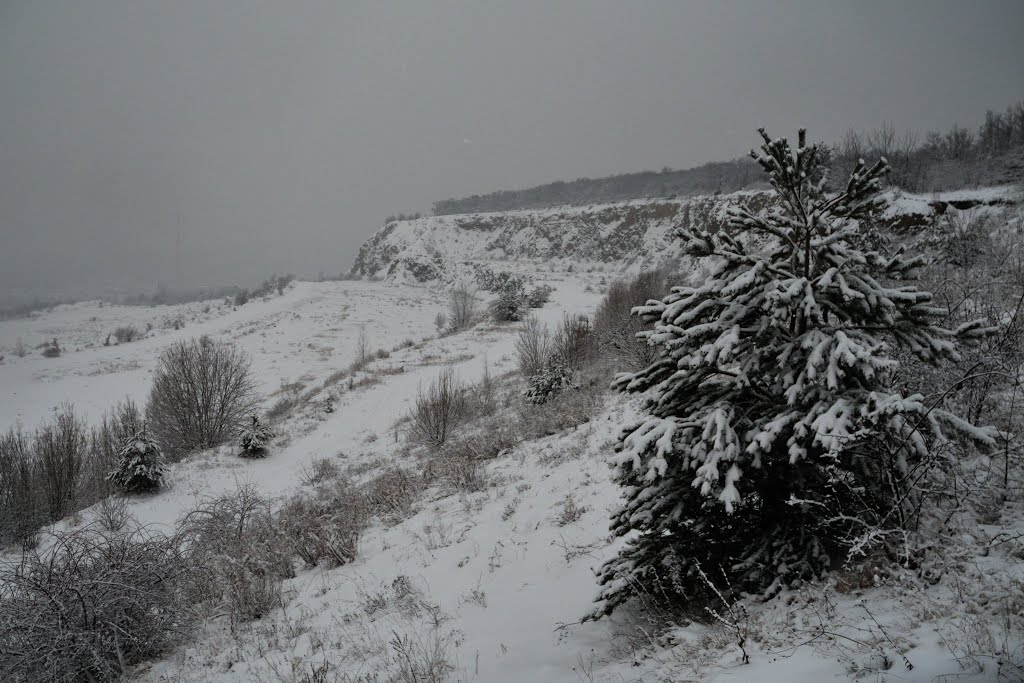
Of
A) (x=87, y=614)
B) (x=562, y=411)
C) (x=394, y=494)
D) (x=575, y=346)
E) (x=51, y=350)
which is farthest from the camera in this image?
(x=51, y=350)

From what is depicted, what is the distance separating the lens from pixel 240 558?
5.45 m

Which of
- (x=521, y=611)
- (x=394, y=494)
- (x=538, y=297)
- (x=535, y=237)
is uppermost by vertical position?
(x=535, y=237)

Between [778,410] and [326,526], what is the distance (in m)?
5.60

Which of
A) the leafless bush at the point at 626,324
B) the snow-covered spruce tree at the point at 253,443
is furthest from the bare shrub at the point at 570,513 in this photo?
the snow-covered spruce tree at the point at 253,443

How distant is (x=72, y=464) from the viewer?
33.1 ft

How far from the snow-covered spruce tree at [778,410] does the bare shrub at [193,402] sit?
14.6m

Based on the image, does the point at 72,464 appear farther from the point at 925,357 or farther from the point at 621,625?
Answer: the point at 925,357

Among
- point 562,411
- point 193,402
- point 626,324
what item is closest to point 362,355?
point 193,402

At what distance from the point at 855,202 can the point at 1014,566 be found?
6.30 feet

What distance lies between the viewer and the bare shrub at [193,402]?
1357cm

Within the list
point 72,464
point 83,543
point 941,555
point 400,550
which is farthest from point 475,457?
point 72,464

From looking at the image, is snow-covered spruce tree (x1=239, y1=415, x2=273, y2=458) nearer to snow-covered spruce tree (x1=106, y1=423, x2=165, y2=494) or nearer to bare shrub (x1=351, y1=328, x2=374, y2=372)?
snow-covered spruce tree (x1=106, y1=423, x2=165, y2=494)

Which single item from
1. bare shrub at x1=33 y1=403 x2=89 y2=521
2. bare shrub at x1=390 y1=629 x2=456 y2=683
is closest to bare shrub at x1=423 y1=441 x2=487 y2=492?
bare shrub at x1=390 y1=629 x2=456 y2=683

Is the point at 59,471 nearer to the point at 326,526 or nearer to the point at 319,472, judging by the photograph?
the point at 319,472
